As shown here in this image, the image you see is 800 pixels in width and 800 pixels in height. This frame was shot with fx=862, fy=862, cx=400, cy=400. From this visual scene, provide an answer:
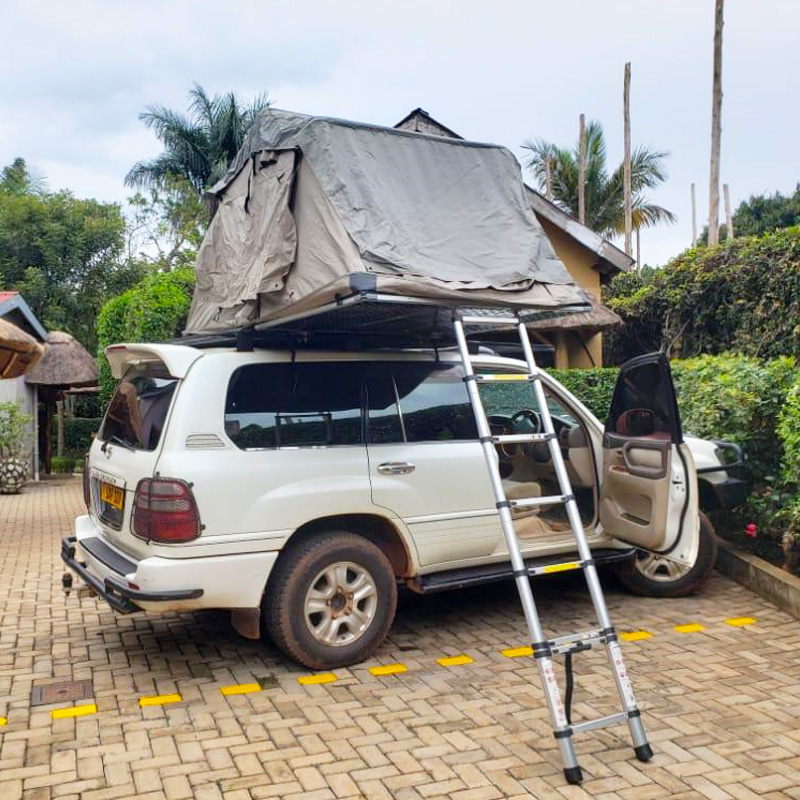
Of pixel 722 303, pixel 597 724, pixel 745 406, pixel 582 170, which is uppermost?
pixel 582 170

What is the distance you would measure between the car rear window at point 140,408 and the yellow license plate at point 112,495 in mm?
271

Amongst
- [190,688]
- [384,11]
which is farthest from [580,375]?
[190,688]

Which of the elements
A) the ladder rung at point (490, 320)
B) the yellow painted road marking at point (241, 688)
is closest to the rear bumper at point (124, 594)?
the yellow painted road marking at point (241, 688)

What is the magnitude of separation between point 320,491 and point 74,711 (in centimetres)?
170

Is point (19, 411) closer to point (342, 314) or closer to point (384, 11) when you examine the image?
point (384, 11)

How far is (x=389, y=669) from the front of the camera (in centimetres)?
503

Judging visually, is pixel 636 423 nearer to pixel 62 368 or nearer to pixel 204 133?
pixel 62 368

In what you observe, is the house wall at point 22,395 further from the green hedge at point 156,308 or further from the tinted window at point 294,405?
the tinted window at point 294,405

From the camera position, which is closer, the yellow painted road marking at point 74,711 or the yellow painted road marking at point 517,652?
the yellow painted road marking at point 74,711

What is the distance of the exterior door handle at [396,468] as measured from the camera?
5.18m

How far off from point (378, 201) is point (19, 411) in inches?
588

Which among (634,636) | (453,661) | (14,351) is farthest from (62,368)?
(634,636)

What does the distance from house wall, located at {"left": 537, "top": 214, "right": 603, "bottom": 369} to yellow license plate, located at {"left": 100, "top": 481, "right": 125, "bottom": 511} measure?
1314 cm

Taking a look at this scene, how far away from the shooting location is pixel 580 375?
12.1m
